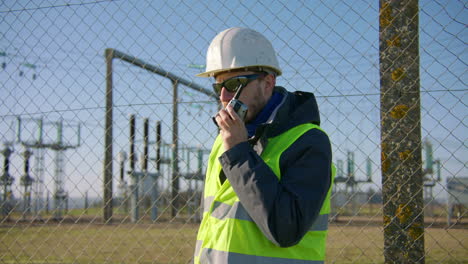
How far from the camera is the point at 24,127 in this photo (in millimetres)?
4090

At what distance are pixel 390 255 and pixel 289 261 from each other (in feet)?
4.44

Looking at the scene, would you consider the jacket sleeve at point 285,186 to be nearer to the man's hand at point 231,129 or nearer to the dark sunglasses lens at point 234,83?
the man's hand at point 231,129

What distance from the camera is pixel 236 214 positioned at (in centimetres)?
173

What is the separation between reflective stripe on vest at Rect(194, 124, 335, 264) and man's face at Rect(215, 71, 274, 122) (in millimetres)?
184

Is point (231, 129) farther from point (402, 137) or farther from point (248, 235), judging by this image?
point (402, 137)

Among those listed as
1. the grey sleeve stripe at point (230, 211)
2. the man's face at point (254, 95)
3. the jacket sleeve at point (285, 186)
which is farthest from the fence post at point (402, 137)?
the grey sleeve stripe at point (230, 211)

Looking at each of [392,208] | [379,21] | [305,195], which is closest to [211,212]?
[305,195]

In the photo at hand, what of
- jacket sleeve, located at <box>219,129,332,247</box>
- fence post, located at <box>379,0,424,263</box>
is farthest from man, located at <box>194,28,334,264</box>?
fence post, located at <box>379,0,424,263</box>

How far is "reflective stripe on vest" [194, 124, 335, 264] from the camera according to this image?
171 cm

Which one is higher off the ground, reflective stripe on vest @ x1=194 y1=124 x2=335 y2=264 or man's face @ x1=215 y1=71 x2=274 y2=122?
man's face @ x1=215 y1=71 x2=274 y2=122

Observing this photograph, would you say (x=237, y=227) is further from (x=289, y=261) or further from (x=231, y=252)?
(x=289, y=261)

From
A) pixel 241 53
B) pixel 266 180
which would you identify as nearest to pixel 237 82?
pixel 241 53

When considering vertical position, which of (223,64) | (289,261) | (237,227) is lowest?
(289,261)

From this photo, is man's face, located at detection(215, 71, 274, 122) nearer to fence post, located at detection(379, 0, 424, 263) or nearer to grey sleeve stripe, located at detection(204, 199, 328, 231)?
grey sleeve stripe, located at detection(204, 199, 328, 231)
